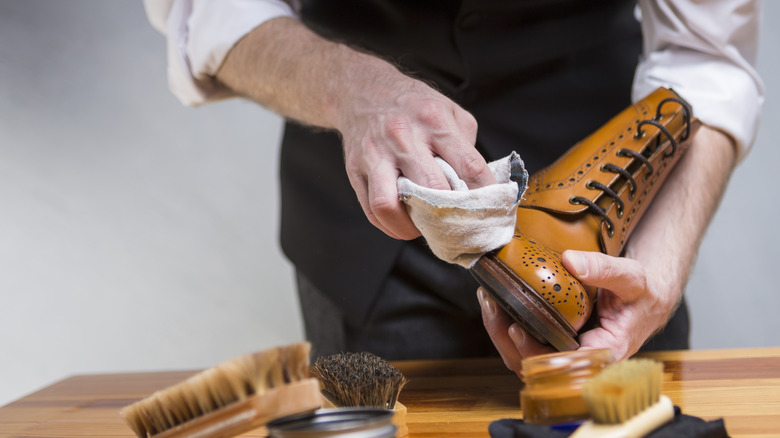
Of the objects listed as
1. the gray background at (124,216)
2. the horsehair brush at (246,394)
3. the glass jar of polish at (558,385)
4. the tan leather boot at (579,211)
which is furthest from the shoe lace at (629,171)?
the gray background at (124,216)

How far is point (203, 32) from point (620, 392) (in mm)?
665

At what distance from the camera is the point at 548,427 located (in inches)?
16.7

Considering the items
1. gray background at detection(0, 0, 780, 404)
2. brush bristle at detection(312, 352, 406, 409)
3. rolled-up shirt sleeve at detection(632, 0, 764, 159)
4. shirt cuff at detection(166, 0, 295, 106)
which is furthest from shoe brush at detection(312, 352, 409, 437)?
gray background at detection(0, 0, 780, 404)

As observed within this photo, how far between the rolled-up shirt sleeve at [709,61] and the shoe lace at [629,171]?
0.41 ft

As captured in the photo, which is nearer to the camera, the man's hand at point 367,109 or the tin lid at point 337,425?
the tin lid at point 337,425

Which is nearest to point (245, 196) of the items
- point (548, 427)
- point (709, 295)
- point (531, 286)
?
point (709, 295)

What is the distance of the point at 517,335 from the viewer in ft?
1.89

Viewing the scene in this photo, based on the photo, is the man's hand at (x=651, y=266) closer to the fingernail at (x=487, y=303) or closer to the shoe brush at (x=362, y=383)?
the fingernail at (x=487, y=303)

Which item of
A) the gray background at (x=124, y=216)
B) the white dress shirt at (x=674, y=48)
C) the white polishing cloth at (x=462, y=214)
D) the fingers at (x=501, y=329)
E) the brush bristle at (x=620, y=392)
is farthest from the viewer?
the gray background at (x=124, y=216)

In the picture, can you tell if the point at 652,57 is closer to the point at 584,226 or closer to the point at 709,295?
the point at 584,226

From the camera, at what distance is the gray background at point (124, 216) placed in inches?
59.2

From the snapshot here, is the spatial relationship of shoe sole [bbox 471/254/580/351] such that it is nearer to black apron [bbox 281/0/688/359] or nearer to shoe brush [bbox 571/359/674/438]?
shoe brush [bbox 571/359/674/438]

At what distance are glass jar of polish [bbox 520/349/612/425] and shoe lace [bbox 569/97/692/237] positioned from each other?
0.82 ft

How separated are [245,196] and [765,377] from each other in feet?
4.02
